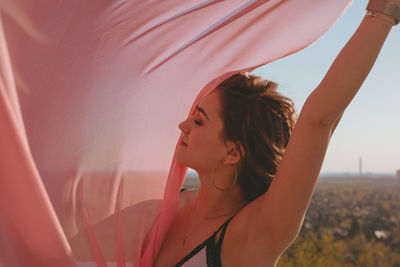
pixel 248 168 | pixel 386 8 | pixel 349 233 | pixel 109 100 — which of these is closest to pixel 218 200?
pixel 248 168

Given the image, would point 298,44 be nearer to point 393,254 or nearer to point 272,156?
point 272,156

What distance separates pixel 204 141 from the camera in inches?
53.4

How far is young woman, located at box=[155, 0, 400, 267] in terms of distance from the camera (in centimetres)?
100

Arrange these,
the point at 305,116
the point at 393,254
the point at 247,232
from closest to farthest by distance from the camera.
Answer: the point at 305,116 → the point at 247,232 → the point at 393,254

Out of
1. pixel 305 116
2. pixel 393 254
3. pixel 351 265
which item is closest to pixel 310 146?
pixel 305 116

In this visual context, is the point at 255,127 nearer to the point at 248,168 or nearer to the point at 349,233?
the point at 248,168

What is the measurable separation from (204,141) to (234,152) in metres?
0.11

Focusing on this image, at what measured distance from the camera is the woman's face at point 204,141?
136 cm

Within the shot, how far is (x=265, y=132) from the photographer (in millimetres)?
1359

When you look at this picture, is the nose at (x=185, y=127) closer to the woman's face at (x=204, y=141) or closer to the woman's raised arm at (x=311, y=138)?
the woman's face at (x=204, y=141)

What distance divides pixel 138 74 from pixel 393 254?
5.84 meters

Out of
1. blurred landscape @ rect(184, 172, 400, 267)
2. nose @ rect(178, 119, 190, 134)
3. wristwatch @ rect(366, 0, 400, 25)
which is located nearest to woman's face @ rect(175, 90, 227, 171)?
nose @ rect(178, 119, 190, 134)

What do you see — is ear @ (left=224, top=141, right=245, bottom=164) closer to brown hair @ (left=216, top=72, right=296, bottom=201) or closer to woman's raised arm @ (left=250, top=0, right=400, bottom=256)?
brown hair @ (left=216, top=72, right=296, bottom=201)

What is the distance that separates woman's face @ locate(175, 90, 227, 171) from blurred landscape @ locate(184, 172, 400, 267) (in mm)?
3552
